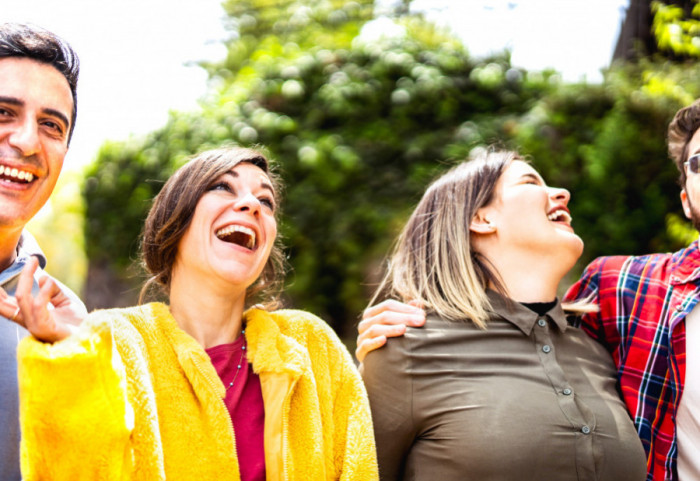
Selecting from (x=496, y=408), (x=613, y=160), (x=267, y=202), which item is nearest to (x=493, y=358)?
(x=496, y=408)

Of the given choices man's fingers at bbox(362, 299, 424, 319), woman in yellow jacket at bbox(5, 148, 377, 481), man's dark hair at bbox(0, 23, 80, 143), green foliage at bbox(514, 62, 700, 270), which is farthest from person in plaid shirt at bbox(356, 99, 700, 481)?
green foliage at bbox(514, 62, 700, 270)

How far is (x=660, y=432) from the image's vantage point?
8.07 feet

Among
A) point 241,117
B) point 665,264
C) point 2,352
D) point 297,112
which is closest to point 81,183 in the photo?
point 241,117

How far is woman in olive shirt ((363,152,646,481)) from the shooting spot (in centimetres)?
224

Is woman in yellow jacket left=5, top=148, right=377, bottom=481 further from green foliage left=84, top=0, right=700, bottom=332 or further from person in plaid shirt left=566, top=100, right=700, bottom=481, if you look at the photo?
green foliage left=84, top=0, right=700, bottom=332

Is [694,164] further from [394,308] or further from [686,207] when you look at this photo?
[394,308]

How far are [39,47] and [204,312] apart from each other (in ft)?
3.17

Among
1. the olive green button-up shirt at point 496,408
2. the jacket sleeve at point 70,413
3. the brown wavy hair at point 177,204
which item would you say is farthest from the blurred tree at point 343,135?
the jacket sleeve at point 70,413

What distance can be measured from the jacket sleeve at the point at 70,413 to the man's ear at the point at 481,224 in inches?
60.5

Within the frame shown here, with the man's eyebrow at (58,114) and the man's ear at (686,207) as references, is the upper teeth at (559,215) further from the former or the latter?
the man's eyebrow at (58,114)

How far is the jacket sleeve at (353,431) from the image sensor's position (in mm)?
2076

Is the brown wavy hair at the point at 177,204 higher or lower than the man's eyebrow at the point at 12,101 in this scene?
lower

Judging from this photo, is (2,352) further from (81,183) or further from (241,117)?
(81,183)

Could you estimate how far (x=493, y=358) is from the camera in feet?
7.95
